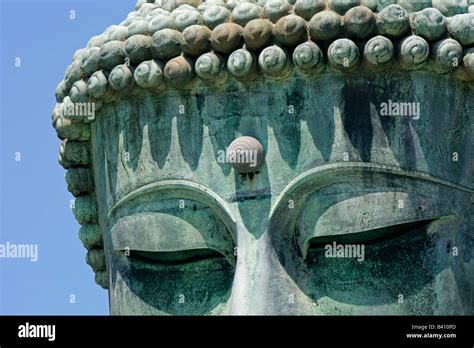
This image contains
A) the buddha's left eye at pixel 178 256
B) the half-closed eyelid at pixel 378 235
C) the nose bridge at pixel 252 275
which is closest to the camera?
the nose bridge at pixel 252 275

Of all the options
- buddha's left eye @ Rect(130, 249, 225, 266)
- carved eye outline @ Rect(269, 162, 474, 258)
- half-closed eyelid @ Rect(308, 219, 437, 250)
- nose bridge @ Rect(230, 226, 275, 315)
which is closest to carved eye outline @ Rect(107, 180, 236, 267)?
buddha's left eye @ Rect(130, 249, 225, 266)

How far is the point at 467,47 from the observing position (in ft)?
55.4

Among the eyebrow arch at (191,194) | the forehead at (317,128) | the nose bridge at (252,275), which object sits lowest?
the nose bridge at (252,275)

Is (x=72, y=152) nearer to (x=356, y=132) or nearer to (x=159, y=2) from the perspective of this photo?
(x=159, y=2)

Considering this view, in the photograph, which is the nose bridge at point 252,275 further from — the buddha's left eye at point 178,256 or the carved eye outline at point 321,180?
the buddha's left eye at point 178,256

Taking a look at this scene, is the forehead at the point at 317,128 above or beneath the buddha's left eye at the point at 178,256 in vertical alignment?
above

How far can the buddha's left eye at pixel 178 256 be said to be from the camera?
17.2 metres

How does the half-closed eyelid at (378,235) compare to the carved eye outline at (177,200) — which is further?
the carved eye outline at (177,200)

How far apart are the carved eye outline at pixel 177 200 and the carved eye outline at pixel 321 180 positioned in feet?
1.25

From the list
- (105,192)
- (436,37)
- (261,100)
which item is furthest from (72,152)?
(436,37)

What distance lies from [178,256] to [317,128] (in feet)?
4.60

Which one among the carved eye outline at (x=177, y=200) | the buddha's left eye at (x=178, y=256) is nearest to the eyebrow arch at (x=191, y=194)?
the carved eye outline at (x=177, y=200)

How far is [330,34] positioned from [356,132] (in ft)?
2.37

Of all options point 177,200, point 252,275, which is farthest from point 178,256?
point 252,275
